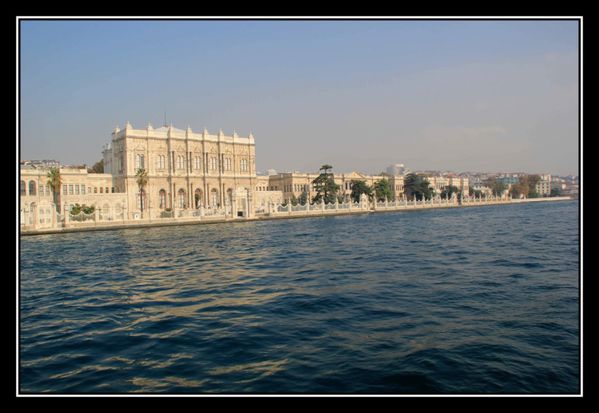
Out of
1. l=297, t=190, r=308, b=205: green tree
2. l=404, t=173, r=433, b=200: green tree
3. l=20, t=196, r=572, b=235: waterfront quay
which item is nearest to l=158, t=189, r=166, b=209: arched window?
l=20, t=196, r=572, b=235: waterfront quay

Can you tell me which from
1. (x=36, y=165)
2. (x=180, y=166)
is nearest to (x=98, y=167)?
(x=36, y=165)

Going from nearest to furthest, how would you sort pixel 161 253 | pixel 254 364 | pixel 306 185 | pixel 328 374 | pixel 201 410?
pixel 201 410 → pixel 328 374 → pixel 254 364 → pixel 161 253 → pixel 306 185

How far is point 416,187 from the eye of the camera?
8625cm

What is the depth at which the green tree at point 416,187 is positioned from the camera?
8600 cm

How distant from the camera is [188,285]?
12.8m

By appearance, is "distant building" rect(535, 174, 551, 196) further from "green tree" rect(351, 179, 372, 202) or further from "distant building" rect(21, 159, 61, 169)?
"distant building" rect(21, 159, 61, 169)

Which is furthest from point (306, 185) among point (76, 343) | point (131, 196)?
point (76, 343)

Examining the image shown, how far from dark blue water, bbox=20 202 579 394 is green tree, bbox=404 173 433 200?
70.1 metres

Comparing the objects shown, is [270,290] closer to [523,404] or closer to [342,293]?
[342,293]

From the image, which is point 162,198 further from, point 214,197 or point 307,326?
point 307,326

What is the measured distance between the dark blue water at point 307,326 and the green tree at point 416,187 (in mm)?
70092

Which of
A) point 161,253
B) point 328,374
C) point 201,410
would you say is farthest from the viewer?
point 161,253

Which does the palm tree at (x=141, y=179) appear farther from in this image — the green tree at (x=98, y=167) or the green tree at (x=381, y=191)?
the green tree at (x=381, y=191)

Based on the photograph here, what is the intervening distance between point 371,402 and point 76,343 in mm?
5839
